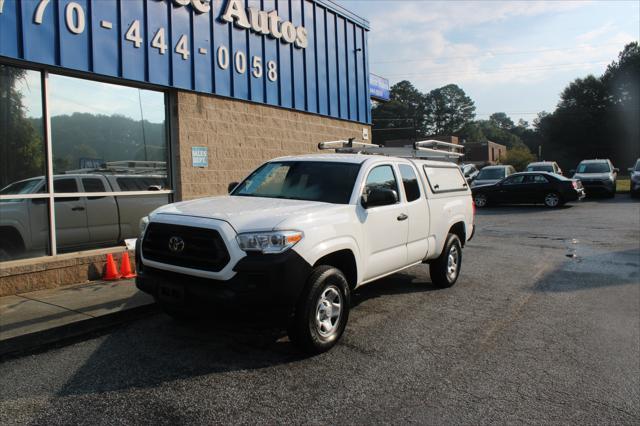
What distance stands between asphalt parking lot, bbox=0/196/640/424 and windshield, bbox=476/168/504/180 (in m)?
17.4

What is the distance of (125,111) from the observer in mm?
8477

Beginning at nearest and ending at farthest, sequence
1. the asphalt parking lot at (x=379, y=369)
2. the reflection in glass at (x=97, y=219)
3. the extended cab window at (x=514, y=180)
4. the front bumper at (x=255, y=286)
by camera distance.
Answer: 1. the asphalt parking lot at (x=379, y=369)
2. the front bumper at (x=255, y=286)
3. the reflection in glass at (x=97, y=219)
4. the extended cab window at (x=514, y=180)

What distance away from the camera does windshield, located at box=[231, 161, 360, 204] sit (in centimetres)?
548

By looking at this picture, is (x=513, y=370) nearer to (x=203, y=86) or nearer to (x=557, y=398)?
(x=557, y=398)

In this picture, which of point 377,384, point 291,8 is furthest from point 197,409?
point 291,8

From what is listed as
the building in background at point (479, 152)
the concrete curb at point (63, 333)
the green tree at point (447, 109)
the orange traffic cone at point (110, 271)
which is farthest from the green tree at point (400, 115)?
the concrete curb at point (63, 333)

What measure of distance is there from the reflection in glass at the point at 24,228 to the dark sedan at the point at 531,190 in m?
18.4

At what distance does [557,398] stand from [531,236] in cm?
980

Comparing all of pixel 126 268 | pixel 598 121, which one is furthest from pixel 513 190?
pixel 598 121

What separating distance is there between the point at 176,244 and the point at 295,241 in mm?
1087

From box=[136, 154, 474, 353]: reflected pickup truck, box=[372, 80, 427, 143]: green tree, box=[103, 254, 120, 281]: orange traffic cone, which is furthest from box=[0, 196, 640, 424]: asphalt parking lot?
box=[372, 80, 427, 143]: green tree

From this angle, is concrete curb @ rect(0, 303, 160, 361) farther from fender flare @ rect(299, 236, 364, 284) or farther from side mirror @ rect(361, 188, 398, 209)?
side mirror @ rect(361, 188, 398, 209)

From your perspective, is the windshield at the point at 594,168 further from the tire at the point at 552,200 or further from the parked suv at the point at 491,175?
the tire at the point at 552,200

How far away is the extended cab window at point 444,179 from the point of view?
23.4ft
